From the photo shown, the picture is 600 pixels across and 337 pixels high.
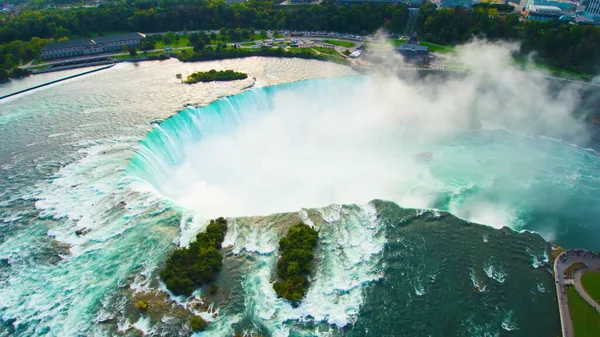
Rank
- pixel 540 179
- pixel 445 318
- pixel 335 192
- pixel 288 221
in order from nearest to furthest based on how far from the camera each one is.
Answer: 1. pixel 445 318
2. pixel 288 221
3. pixel 335 192
4. pixel 540 179

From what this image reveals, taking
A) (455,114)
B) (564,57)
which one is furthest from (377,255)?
(564,57)

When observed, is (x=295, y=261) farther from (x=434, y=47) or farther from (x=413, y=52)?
(x=434, y=47)

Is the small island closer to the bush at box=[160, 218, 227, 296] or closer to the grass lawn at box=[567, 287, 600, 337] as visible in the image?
the bush at box=[160, 218, 227, 296]

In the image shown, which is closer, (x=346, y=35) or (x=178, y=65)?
(x=178, y=65)

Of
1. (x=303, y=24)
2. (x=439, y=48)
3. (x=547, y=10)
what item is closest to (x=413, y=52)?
(x=439, y=48)

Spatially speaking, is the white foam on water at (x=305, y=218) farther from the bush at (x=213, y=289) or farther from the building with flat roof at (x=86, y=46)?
the building with flat roof at (x=86, y=46)

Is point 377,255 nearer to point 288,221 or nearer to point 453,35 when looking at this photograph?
point 288,221
